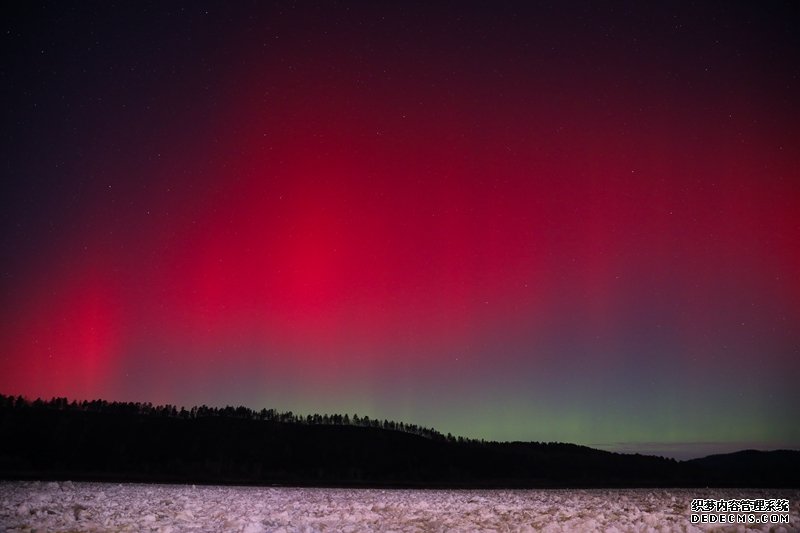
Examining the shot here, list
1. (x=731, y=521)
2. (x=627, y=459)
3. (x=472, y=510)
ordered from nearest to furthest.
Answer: (x=731, y=521), (x=472, y=510), (x=627, y=459)

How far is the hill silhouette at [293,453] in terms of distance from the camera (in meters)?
54.8

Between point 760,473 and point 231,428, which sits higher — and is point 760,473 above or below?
below

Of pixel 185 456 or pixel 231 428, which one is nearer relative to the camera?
pixel 185 456

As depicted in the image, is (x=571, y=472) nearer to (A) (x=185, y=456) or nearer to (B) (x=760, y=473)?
(B) (x=760, y=473)

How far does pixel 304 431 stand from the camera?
76.1m

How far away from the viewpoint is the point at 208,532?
366 inches

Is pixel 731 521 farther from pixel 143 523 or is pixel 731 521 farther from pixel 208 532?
pixel 143 523

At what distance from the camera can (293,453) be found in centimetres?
6669

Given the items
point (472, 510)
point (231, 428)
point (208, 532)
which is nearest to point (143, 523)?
point (208, 532)

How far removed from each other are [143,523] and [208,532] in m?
1.43

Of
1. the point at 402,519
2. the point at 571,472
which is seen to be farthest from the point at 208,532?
the point at 571,472

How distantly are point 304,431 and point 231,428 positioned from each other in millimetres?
9779

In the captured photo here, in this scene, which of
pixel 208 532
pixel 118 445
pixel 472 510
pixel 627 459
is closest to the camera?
pixel 208 532

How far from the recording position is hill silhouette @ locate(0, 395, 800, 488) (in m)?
54.8
